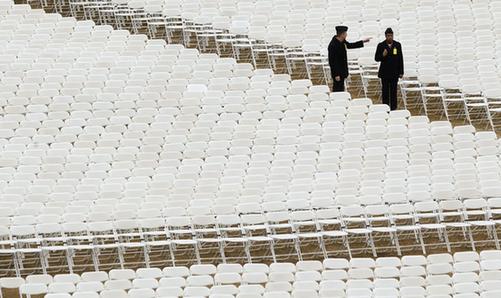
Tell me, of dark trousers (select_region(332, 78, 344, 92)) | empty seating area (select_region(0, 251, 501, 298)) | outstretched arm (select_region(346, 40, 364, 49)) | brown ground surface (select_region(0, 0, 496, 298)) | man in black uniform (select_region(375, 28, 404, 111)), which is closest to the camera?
empty seating area (select_region(0, 251, 501, 298))

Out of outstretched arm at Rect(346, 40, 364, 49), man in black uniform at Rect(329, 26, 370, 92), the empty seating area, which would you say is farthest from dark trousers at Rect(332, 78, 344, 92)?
the empty seating area

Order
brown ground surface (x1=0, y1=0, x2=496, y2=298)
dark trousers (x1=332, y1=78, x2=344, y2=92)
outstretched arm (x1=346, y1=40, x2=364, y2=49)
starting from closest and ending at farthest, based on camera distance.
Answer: brown ground surface (x1=0, y1=0, x2=496, y2=298) < outstretched arm (x1=346, y1=40, x2=364, y2=49) < dark trousers (x1=332, y1=78, x2=344, y2=92)

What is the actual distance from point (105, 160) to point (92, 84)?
231 centimetres

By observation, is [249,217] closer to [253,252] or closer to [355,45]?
[253,252]

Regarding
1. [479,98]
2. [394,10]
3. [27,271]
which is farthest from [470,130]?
[27,271]

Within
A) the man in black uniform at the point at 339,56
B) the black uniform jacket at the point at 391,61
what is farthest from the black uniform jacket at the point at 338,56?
the black uniform jacket at the point at 391,61

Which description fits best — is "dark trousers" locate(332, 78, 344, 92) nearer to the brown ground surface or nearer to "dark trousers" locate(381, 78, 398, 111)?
"dark trousers" locate(381, 78, 398, 111)

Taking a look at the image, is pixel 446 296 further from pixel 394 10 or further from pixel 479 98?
pixel 394 10

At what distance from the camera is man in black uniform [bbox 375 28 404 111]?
2512 cm

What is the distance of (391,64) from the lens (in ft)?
82.5

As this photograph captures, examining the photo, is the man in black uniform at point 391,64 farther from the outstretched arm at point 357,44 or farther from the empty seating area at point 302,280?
the empty seating area at point 302,280

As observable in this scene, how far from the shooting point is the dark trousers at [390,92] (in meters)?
25.2

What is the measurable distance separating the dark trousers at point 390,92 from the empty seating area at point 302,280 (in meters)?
4.35

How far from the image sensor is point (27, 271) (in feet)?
73.6
